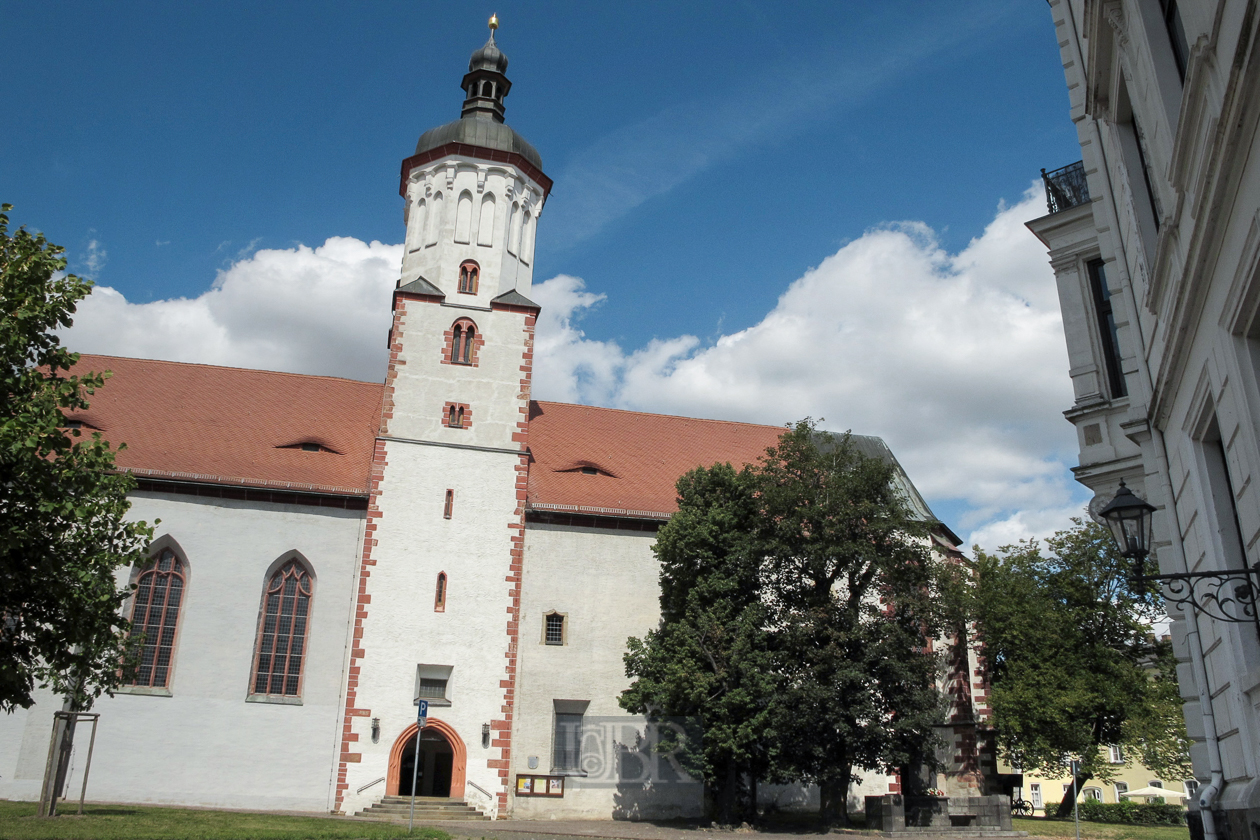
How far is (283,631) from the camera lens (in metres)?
23.2

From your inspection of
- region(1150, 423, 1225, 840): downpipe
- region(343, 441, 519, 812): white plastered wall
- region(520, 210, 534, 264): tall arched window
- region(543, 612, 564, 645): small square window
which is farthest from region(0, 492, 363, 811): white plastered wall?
region(1150, 423, 1225, 840): downpipe

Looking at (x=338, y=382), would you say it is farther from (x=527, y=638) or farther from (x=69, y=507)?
(x=69, y=507)

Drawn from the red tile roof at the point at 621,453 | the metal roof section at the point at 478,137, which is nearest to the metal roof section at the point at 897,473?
the red tile roof at the point at 621,453

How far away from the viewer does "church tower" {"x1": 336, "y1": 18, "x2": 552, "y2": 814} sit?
22.8m

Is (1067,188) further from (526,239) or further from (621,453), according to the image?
(526,239)

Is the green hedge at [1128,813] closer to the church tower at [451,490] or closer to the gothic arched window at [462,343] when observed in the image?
the church tower at [451,490]

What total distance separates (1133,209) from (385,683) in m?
19.7

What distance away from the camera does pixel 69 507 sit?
11.0m

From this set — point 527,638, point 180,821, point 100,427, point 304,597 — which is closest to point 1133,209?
point 180,821

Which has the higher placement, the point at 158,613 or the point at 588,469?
the point at 588,469

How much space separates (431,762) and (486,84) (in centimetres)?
2111

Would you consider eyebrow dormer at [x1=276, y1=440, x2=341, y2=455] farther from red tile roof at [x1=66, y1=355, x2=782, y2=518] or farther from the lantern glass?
the lantern glass

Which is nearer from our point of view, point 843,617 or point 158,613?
point 843,617

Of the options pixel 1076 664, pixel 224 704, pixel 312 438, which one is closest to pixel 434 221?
pixel 312 438
